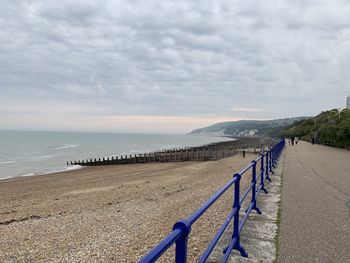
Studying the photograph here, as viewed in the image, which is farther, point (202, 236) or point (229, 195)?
point (229, 195)

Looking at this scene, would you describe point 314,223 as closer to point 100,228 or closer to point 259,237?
point 259,237

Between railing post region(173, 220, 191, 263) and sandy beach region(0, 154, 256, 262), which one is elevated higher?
railing post region(173, 220, 191, 263)

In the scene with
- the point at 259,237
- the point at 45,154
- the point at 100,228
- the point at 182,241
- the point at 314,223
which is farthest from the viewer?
the point at 45,154

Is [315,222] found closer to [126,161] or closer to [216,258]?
[216,258]

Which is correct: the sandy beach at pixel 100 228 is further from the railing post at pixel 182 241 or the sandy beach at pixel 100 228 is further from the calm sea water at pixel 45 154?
the calm sea water at pixel 45 154

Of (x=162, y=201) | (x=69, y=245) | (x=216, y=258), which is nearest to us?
(x=216, y=258)

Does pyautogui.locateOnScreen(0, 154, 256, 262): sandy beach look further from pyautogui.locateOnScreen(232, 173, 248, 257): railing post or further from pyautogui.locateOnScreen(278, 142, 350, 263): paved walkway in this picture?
pyautogui.locateOnScreen(278, 142, 350, 263): paved walkway

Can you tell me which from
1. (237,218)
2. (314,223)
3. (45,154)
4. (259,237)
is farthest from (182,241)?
(45,154)

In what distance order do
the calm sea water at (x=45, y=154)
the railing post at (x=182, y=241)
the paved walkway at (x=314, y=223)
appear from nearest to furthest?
the railing post at (x=182, y=241)
the paved walkway at (x=314, y=223)
the calm sea water at (x=45, y=154)

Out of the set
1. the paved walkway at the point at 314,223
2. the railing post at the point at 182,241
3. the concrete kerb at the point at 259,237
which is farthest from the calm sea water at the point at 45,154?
the railing post at the point at 182,241

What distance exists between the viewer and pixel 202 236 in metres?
6.85

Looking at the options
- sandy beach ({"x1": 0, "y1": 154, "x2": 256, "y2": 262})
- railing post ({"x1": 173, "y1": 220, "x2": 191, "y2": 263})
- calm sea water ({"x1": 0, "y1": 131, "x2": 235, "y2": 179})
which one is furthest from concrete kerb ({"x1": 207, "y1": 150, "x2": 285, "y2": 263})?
calm sea water ({"x1": 0, "y1": 131, "x2": 235, "y2": 179})

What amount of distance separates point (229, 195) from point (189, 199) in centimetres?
144

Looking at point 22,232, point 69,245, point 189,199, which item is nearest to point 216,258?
point 69,245
